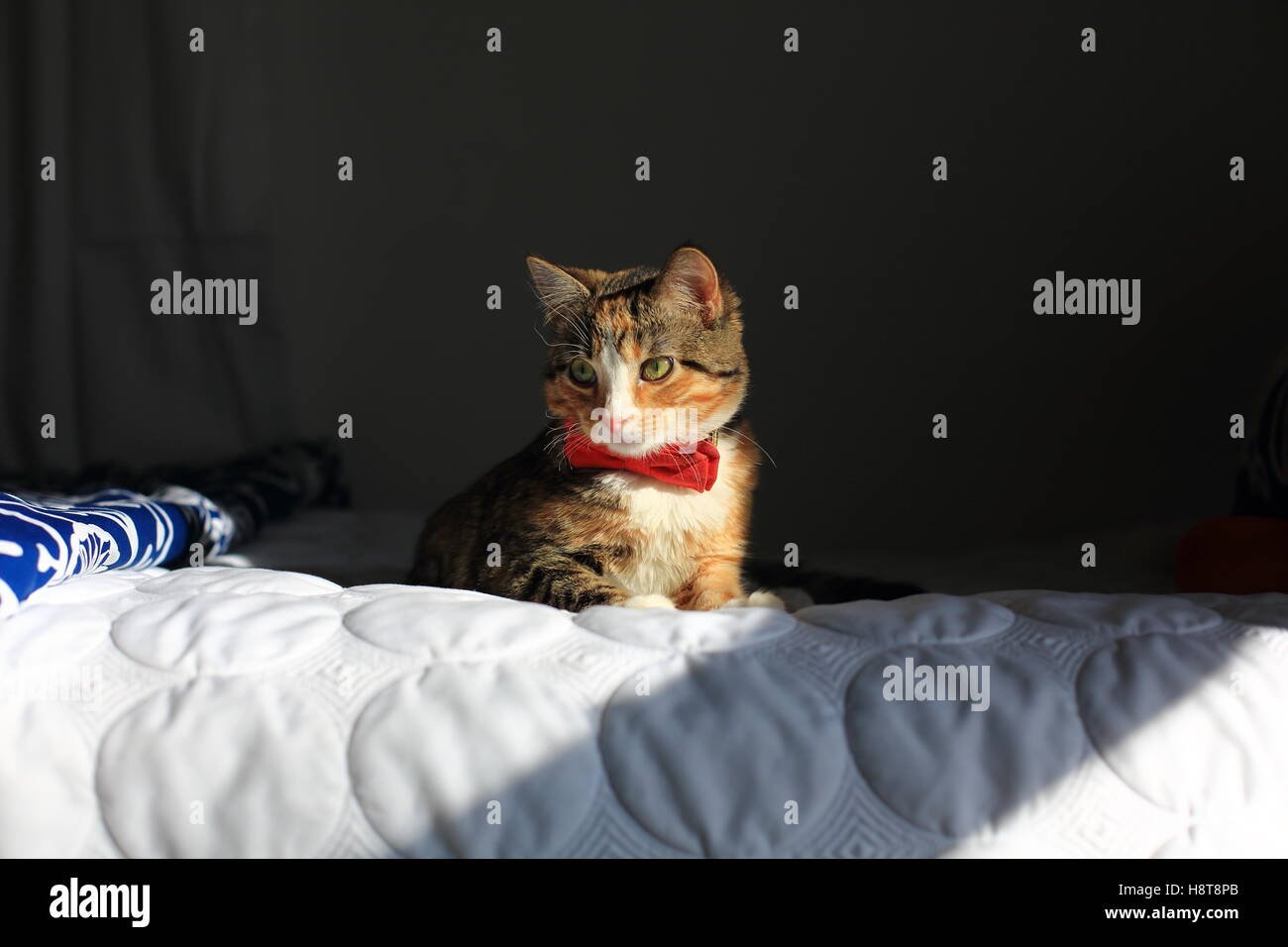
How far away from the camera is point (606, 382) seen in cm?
128

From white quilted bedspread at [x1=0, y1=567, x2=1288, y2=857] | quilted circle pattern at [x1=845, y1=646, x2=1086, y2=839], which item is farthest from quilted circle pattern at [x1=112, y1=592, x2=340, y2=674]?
quilted circle pattern at [x1=845, y1=646, x2=1086, y2=839]

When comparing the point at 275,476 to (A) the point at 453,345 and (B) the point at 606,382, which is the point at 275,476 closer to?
(A) the point at 453,345

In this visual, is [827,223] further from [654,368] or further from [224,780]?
[224,780]

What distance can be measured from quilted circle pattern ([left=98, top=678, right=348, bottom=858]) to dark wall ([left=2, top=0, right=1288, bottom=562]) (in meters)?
2.13

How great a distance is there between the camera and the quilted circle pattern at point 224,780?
2.68 feet

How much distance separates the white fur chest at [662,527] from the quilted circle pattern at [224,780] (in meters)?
0.55

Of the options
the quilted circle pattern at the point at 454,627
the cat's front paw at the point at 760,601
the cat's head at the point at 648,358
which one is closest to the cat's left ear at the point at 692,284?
the cat's head at the point at 648,358

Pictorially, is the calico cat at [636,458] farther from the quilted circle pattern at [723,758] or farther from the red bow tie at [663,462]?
the quilted circle pattern at [723,758]

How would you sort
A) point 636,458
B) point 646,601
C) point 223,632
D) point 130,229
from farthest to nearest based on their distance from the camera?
point 130,229, point 636,458, point 646,601, point 223,632

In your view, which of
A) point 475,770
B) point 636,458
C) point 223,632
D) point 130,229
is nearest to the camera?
point 475,770

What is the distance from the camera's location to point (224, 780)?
0.83 metres

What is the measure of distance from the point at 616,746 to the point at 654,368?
58 cm

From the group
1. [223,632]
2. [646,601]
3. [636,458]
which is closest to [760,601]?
[646,601]
